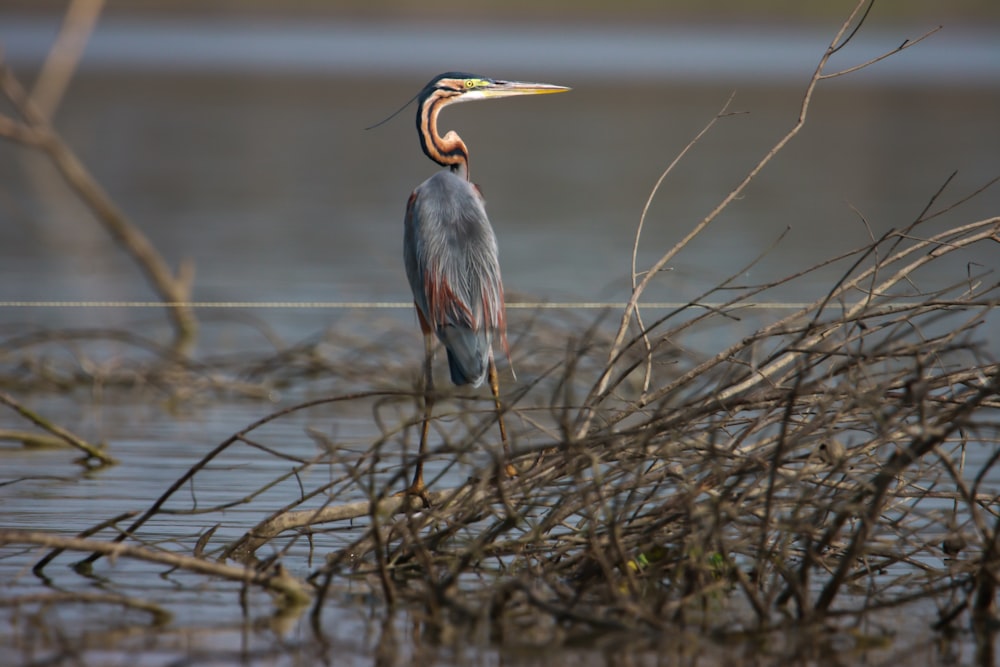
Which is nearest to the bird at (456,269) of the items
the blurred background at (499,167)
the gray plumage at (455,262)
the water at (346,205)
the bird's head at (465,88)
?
the gray plumage at (455,262)

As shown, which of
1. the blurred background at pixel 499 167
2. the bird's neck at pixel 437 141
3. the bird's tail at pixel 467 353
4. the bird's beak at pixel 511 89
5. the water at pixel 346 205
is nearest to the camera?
the bird's tail at pixel 467 353

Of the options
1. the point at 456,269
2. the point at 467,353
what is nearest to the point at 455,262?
the point at 456,269

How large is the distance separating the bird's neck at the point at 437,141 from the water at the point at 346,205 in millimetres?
858

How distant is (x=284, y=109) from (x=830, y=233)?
25.1 metres

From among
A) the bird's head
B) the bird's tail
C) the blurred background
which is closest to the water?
the blurred background

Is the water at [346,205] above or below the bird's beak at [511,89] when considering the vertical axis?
above

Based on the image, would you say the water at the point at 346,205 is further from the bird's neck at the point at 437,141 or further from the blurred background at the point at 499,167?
the bird's neck at the point at 437,141

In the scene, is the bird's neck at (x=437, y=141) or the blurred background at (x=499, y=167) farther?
the blurred background at (x=499, y=167)

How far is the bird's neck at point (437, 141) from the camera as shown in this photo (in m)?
5.27

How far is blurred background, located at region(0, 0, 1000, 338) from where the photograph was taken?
13.1 metres

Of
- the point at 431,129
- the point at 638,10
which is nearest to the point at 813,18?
the point at 638,10

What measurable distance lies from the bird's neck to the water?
86 cm

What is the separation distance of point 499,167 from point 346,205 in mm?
6040

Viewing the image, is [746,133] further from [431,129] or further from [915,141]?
[431,129]
